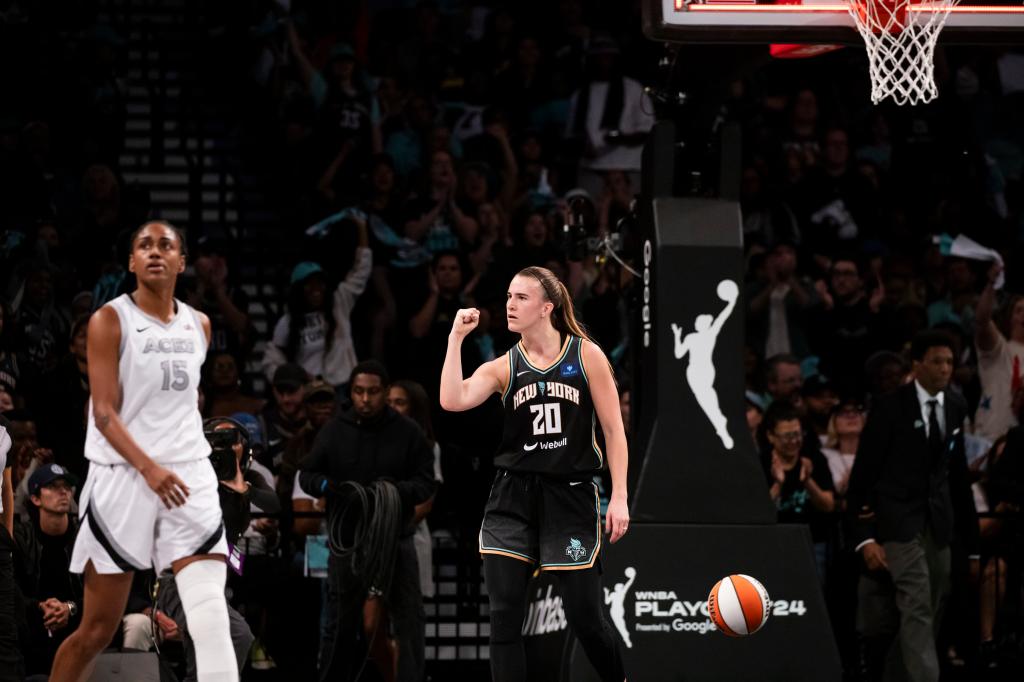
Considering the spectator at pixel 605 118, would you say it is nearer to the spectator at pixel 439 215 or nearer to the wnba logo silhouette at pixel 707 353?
the spectator at pixel 439 215

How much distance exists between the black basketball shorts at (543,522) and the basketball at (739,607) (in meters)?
1.84

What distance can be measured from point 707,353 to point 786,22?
209 cm

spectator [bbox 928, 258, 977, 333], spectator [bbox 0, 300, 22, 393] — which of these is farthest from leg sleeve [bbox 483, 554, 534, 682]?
spectator [bbox 928, 258, 977, 333]

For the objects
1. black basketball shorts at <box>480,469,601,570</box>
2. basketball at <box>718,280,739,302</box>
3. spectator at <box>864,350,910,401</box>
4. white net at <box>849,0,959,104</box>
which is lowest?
black basketball shorts at <box>480,469,601,570</box>

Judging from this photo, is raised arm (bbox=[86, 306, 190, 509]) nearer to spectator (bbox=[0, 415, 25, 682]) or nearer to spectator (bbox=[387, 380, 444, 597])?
spectator (bbox=[0, 415, 25, 682])

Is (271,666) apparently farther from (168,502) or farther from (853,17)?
(853,17)

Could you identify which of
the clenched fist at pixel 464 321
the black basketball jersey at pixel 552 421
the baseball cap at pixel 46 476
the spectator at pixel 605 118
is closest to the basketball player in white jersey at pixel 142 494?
the clenched fist at pixel 464 321

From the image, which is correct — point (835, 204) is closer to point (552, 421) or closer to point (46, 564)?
point (552, 421)

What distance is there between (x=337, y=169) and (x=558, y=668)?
591 centimetres

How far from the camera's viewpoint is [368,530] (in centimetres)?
930

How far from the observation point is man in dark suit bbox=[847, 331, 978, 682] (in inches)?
385

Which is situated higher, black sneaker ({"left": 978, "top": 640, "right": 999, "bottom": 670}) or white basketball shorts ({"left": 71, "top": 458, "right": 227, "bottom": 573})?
white basketball shorts ({"left": 71, "top": 458, "right": 227, "bottom": 573})

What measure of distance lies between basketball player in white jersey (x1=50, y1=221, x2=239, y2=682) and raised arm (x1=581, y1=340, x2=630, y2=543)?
182 centimetres

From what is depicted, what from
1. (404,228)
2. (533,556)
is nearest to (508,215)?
(404,228)
